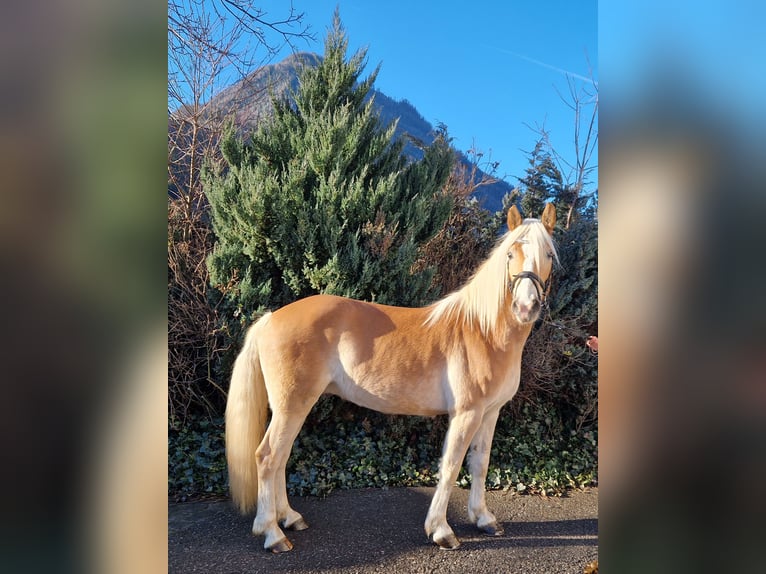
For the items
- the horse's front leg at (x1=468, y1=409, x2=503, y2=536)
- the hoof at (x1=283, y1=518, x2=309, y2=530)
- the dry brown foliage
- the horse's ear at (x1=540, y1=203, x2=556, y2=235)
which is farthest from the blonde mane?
the dry brown foliage

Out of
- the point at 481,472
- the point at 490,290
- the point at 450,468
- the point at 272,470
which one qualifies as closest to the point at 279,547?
the point at 272,470

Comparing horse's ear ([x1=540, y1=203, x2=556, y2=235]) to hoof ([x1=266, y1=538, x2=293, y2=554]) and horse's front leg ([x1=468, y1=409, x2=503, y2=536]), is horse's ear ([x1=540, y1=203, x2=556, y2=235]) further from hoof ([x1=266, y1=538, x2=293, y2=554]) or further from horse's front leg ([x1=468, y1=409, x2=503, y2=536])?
hoof ([x1=266, y1=538, x2=293, y2=554])

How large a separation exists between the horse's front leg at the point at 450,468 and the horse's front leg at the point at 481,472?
0.27m

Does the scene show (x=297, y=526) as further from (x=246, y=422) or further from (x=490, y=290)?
(x=490, y=290)

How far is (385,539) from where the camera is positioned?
8.82 feet

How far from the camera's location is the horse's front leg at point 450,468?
251 centimetres

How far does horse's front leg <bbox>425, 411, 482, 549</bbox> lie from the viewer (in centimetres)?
251

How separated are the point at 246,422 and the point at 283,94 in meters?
2.67

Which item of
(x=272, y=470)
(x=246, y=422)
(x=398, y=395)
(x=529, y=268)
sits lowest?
(x=272, y=470)

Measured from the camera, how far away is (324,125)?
3373mm

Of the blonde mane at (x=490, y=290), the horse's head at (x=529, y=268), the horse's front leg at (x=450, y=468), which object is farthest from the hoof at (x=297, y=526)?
the horse's head at (x=529, y=268)

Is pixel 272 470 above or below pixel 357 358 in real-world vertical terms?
below
